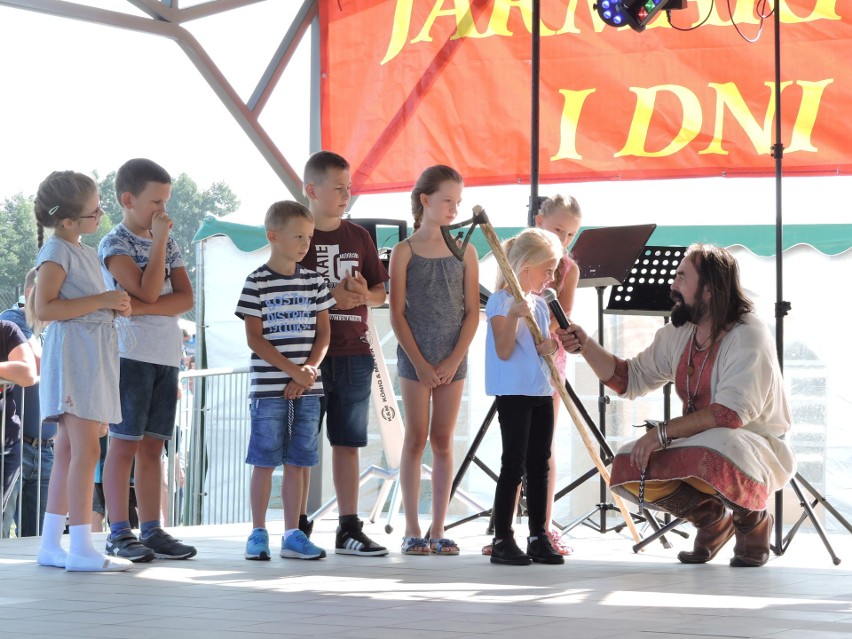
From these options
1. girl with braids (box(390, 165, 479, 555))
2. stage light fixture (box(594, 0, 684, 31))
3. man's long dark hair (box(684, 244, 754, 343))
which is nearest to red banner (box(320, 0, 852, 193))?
stage light fixture (box(594, 0, 684, 31))

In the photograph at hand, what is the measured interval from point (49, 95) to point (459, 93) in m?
16.2

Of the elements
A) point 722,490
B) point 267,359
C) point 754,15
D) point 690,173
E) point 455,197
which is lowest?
point 722,490

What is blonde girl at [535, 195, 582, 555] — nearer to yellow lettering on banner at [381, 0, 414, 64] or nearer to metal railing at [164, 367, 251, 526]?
yellow lettering on banner at [381, 0, 414, 64]

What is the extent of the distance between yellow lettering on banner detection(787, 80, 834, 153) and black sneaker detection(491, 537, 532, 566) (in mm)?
3357

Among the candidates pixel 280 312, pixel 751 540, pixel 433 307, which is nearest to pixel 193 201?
pixel 433 307

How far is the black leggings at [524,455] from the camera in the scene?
3.88 meters

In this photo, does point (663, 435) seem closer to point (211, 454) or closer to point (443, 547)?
point (443, 547)

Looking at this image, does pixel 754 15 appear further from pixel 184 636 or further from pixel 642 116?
pixel 184 636

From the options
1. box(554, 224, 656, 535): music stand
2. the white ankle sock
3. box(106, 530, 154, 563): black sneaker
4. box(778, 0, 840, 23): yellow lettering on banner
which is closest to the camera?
the white ankle sock

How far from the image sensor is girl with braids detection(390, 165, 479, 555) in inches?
163

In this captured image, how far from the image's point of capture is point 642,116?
252 inches

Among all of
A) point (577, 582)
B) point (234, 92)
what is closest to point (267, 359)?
point (577, 582)

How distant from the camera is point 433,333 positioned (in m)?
4.16

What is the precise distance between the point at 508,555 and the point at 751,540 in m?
0.84
